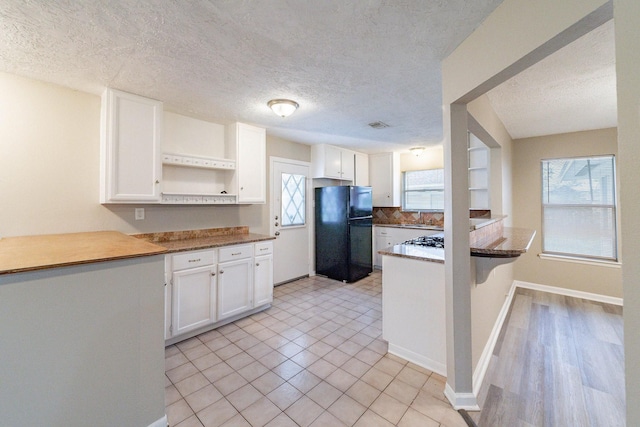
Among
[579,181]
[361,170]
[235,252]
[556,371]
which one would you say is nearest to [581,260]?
[579,181]

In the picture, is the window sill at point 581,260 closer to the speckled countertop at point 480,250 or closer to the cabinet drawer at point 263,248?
the speckled countertop at point 480,250

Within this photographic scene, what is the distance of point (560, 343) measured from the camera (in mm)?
2412

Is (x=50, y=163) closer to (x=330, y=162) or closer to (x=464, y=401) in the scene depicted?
(x=330, y=162)

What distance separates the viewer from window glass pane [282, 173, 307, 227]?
163 inches

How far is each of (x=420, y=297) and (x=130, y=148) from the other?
9.34 ft

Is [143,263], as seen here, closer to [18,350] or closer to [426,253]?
[18,350]

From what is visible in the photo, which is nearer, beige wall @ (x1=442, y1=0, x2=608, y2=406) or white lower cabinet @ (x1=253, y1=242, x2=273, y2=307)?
beige wall @ (x1=442, y1=0, x2=608, y2=406)

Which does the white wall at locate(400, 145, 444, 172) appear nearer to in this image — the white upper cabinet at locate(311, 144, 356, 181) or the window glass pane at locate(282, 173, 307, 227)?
the white upper cabinet at locate(311, 144, 356, 181)

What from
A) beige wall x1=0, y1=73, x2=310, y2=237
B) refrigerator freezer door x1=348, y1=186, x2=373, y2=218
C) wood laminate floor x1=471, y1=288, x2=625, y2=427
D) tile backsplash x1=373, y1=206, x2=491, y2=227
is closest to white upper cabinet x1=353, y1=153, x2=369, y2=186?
refrigerator freezer door x1=348, y1=186, x2=373, y2=218

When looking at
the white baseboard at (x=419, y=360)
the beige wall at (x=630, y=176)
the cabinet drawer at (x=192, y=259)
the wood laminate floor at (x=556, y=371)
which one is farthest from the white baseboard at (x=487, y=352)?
the cabinet drawer at (x=192, y=259)

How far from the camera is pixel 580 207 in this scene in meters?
3.57

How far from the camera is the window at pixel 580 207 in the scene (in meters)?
3.41

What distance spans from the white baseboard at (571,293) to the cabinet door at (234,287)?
13.4ft

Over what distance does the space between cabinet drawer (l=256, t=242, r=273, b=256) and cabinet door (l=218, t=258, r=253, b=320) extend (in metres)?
0.15
